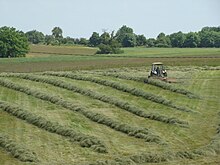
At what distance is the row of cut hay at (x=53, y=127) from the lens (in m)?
13.2

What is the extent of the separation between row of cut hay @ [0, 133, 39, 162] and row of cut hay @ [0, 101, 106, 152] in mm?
1816

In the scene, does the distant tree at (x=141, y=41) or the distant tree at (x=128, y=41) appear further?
the distant tree at (x=141, y=41)

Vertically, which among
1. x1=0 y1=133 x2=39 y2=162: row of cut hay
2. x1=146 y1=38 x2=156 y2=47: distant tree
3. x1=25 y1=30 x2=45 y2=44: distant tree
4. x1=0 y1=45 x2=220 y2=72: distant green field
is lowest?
x1=0 y1=133 x2=39 y2=162: row of cut hay

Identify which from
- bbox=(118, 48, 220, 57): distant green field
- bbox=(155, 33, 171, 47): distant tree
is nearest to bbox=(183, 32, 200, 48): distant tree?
bbox=(155, 33, 171, 47): distant tree

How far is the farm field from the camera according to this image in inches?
486

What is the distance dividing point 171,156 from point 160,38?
281 ft

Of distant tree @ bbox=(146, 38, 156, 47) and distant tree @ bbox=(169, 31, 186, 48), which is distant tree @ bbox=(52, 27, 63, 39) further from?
distant tree @ bbox=(169, 31, 186, 48)

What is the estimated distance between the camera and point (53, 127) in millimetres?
14914

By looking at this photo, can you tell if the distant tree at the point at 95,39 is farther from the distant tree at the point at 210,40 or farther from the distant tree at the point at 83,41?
the distant tree at the point at 210,40

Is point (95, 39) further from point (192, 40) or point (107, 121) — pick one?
point (107, 121)

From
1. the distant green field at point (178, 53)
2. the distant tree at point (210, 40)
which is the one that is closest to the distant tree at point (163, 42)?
the distant tree at point (210, 40)

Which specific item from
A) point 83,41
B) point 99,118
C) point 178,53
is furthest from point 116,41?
point 99,118

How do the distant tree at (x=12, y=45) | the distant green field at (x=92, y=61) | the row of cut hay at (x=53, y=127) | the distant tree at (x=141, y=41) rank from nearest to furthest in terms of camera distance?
1. the row of cut hay at (x=53, y=127)
2. the distant green field at (x=92, y=61)
3. the distant tree at (x=12, y=45)
4. the distant tree at (x=141, y=41)

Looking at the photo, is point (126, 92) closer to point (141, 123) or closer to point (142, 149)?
point (141, 123)
